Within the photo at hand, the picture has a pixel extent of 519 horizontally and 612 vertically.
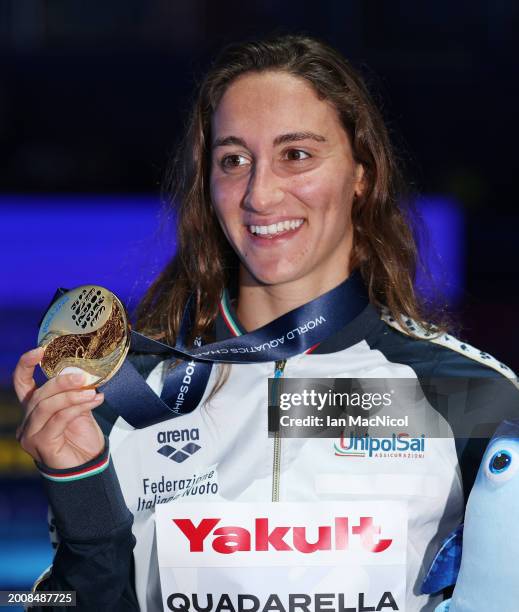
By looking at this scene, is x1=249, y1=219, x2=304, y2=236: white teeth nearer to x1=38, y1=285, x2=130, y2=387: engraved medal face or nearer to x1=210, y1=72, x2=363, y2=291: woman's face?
x1=210, y1=72, x2=363, y2=291: woman's face

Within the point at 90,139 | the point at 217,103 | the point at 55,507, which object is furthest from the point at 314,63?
the point at 90,139

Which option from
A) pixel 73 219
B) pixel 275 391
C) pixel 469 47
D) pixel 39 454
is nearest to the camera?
pixel 39 454

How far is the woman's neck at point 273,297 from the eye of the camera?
5.03 feet

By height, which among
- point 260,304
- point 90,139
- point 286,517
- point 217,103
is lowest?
point 286,517

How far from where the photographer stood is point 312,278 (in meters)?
1.53

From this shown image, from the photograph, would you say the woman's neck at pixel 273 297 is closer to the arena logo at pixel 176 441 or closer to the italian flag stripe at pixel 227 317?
the italian flag stripe at pixel 227 317

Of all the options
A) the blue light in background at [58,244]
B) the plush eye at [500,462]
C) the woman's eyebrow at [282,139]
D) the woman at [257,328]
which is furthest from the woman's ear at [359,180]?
the blue light in background at [58,244]

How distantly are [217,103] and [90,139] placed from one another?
15.3 ft

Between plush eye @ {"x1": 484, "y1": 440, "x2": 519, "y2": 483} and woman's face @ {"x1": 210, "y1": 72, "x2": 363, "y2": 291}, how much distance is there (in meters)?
0.42

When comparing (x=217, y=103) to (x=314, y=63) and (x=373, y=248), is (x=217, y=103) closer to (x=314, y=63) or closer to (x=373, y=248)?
(x=314, y=63)

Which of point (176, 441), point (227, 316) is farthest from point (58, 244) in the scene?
point (176, 441)

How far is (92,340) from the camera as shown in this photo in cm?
128

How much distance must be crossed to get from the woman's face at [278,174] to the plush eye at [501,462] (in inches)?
16.5

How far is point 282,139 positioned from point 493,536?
0.64 m
